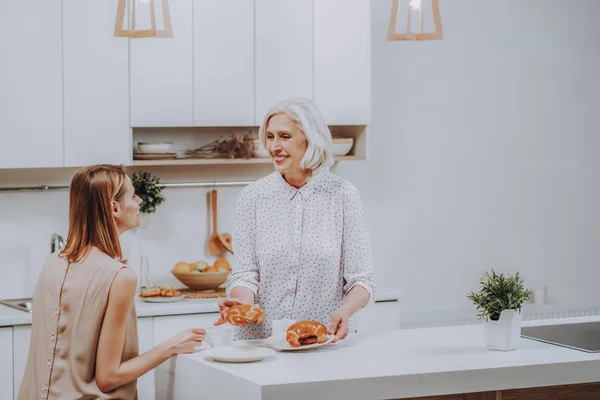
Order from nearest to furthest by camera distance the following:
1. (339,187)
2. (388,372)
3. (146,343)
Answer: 1. (388,372)
2. (339,187)
3. (146,343)

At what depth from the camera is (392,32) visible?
3.22m

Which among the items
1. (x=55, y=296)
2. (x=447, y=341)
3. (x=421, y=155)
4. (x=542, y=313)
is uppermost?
(x=421, y=155)

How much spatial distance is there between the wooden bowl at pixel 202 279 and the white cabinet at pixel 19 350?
803 millimetres

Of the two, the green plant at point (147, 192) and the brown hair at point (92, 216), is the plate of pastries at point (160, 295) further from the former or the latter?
the brown hair at point (92, 216)

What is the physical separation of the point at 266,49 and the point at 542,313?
223 cm

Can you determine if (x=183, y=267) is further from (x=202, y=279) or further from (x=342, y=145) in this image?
(x=342, y=145)

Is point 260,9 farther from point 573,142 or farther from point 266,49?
point 573,142

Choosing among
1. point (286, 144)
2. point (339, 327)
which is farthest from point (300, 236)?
point (339, 327)

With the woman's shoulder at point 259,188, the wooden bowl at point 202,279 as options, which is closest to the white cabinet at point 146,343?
the wooden bowl at point 202,279

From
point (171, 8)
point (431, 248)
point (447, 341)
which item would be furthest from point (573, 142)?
point (447, 341)

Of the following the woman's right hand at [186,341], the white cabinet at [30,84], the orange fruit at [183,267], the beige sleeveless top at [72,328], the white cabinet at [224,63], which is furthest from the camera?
the orange fruit at [183,267]

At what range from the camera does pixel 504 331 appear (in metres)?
2.63

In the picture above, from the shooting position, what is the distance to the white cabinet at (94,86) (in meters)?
4.06

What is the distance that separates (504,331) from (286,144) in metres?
0.89
